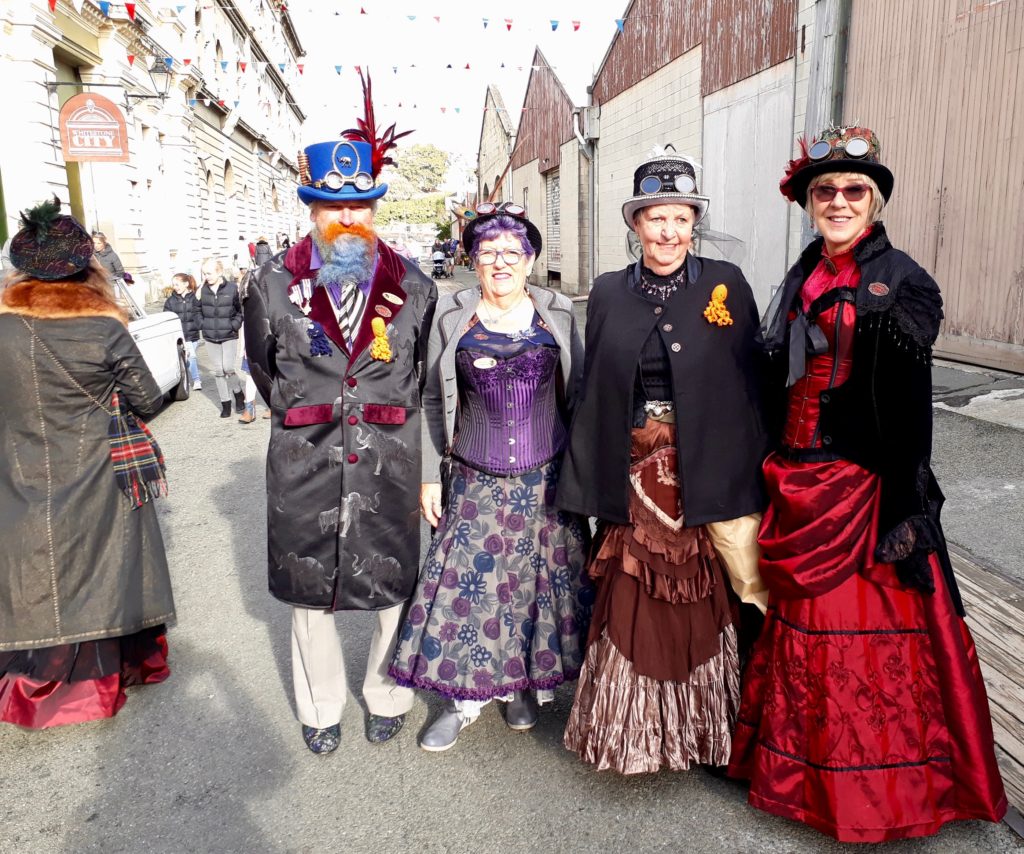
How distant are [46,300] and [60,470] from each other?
0.66m

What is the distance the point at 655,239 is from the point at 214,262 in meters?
8.14

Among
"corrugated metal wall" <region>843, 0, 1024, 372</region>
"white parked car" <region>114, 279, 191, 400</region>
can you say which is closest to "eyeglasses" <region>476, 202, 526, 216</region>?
"white parked car" <region>114, 279, 191, 400</region>

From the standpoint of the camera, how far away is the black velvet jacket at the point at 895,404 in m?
2.21

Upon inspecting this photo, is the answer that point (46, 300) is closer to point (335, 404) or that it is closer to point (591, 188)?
point (335, 404)

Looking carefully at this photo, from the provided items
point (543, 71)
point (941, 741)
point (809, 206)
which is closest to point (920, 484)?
point (941, 741)

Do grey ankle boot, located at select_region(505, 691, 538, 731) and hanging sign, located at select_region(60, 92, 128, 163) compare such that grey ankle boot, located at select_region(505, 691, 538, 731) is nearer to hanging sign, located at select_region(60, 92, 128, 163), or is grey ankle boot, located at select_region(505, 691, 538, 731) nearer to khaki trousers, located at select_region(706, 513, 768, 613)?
khaki trousers, located at select_region(706, 513, 768, 613)

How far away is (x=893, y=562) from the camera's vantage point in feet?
7.57

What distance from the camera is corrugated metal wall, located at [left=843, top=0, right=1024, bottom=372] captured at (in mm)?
7562

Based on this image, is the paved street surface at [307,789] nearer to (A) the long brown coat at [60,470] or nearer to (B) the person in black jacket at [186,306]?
(A) the long brown coat at [60,470]

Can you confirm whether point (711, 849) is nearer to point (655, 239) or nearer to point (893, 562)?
point (893, 562)

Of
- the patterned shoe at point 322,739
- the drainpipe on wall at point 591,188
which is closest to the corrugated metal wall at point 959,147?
the patterned shoe at point 322,739

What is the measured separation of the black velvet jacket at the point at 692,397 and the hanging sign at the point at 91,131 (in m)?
14.3

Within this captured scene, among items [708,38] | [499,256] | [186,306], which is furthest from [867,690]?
[708,38]

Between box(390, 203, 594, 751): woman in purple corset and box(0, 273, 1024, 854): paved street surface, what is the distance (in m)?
0.27
